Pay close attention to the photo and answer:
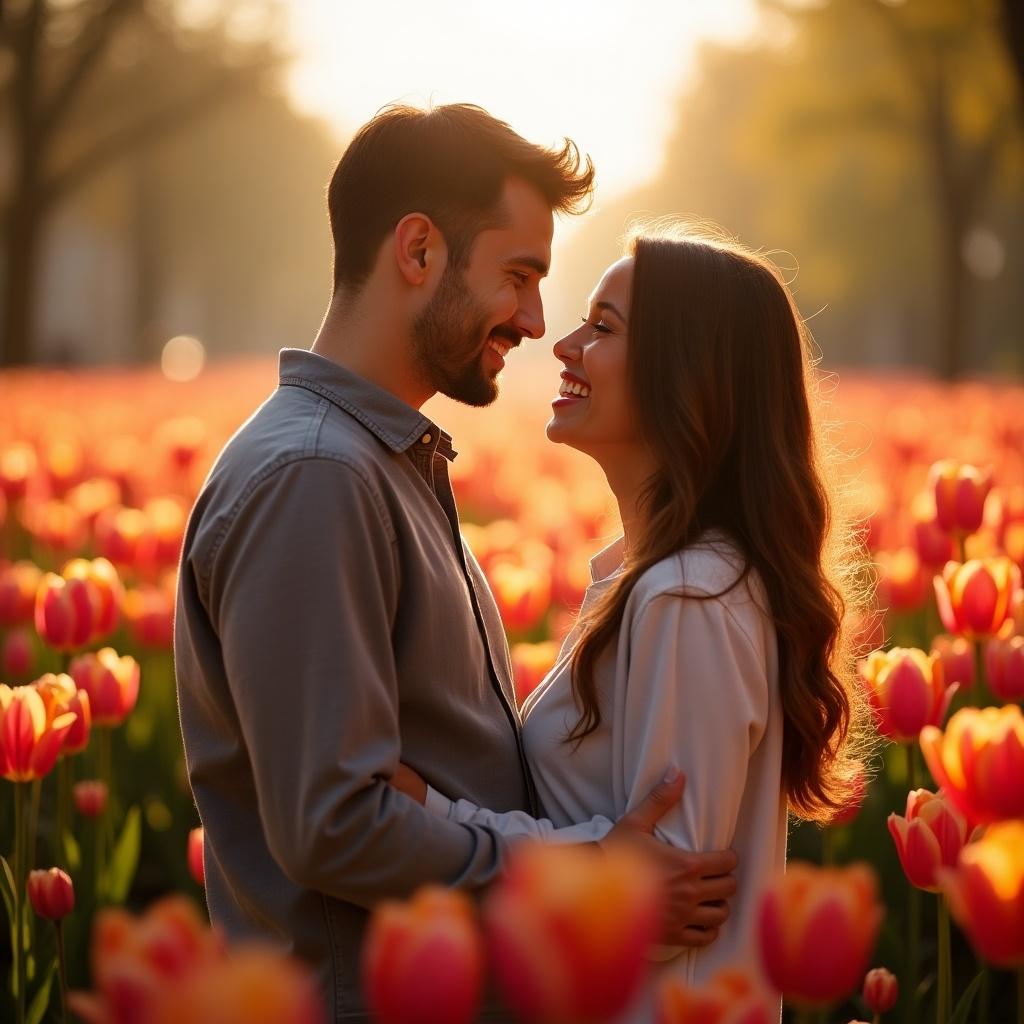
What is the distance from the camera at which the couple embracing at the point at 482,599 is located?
219 centimetres

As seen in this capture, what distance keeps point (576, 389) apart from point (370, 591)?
956 millimetres

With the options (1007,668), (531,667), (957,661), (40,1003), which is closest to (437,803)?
(40,1003)

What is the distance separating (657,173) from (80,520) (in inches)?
2488

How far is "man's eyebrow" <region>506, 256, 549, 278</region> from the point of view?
9.58 ft

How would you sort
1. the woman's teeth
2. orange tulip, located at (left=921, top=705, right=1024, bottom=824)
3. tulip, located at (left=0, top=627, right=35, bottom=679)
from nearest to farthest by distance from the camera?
orange tulip, located at (left=921, top=705, right=1024, bottom=824) → the woman's teeth → tulip, located at (left=0, top=627, right=35, bottom=679)

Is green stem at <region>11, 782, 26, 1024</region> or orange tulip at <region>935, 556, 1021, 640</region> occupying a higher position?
orange tulip at <region>935, 556, 1021, 640</region>

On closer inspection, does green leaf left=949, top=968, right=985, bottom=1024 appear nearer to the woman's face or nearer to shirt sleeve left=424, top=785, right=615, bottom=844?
shirt sleeve left=424, top=785, right=615, bottom=844

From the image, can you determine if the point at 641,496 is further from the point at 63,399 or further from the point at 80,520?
the point at 63,399

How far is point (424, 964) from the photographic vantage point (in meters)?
1.22

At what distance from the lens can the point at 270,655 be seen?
7.10 ft

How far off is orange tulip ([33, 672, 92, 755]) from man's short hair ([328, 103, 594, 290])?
3.24 ft

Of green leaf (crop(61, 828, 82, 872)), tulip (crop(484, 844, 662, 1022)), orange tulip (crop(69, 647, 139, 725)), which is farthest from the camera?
orange tulip (crop(69, 647, 139, 725))

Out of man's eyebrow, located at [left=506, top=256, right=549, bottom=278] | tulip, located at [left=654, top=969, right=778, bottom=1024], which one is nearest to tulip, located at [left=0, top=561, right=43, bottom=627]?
man's eyebrow, located at [left=506, top=256, right=549, bottom=278]

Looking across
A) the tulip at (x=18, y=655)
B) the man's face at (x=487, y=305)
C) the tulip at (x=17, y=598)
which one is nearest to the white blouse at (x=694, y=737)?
the man's face at (x=487, y=305)
